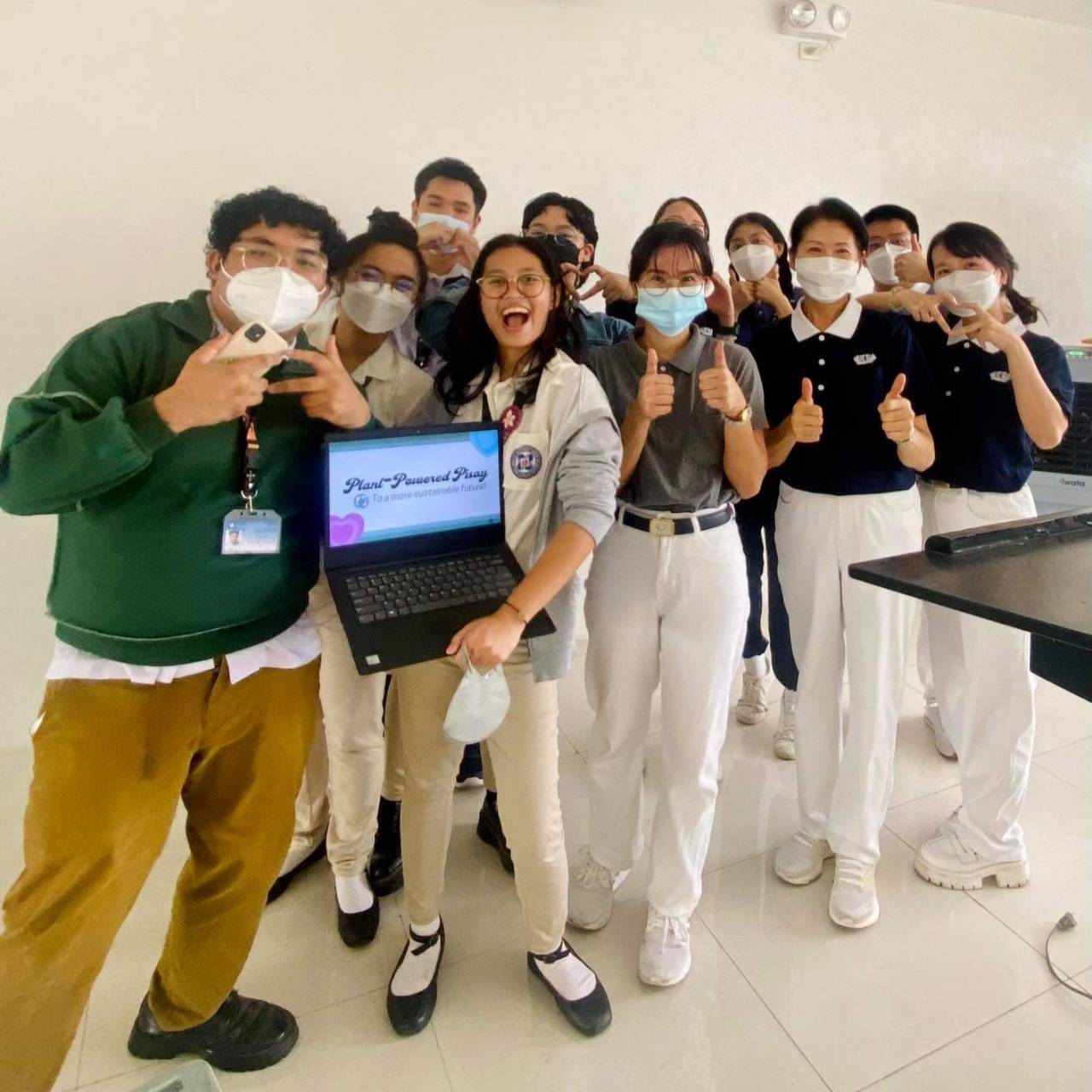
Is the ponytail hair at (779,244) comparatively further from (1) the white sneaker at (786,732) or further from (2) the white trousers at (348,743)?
(2) the white trousers at (348,743)

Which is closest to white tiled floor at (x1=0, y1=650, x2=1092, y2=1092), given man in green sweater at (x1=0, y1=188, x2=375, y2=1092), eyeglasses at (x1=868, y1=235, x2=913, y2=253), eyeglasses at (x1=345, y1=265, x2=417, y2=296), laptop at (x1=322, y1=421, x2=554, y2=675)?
man in green sweater at (x1=0, y1=188, x2=375, y2=1092)

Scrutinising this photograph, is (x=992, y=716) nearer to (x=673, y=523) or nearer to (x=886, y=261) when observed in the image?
(x=673, y=523)

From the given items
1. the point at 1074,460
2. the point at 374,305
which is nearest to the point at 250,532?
the point at 374,305

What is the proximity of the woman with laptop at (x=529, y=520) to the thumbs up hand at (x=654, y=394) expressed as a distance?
0.11 m

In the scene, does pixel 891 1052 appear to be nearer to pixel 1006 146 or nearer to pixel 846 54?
pixel 846 54

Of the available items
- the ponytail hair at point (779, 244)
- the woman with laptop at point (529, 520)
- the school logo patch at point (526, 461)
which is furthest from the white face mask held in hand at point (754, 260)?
the school logo patch at point (526, 461)

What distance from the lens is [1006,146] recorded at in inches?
135

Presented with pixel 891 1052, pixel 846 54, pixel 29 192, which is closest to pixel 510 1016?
pixel 891 1052

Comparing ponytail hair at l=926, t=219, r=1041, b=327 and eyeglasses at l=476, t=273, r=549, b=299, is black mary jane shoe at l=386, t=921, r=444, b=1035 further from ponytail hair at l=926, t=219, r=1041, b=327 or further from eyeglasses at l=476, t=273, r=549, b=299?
ponytail hair at l=926, t=219, r=1041, b=327

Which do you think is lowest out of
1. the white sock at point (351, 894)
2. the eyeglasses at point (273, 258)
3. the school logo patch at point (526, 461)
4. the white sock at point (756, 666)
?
the white sock at point (351, 894)

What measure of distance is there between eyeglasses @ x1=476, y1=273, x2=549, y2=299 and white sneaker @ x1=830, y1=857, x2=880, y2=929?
1494 mm

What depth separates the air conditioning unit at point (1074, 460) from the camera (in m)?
2.55

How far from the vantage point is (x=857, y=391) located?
1582 mm

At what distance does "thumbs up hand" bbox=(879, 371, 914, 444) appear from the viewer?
58.1 inches
